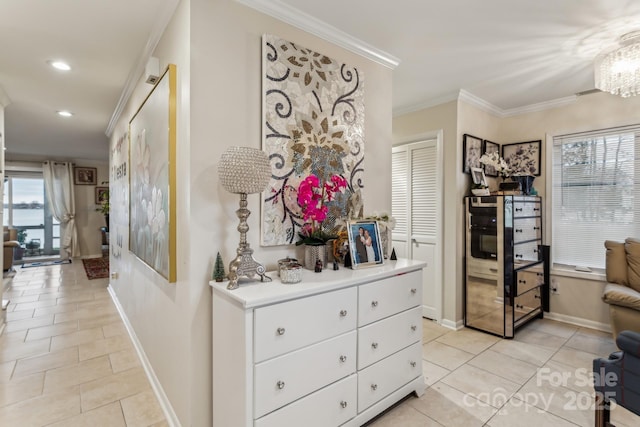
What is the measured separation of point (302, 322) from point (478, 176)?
2909 millimetres

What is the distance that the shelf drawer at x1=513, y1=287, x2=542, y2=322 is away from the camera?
3.15 m

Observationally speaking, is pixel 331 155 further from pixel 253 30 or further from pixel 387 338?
pixel 387 338

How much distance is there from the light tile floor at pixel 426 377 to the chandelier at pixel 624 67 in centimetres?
221

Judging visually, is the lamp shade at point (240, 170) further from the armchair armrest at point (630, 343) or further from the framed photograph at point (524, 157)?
the framed photograph at point (524, 157)

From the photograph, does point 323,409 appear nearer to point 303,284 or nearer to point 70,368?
point 303,284

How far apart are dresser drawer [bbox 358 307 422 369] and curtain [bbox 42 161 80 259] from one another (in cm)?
847

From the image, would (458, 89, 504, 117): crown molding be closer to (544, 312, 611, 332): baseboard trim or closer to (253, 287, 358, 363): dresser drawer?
(544, 312, 611, 332): baseboard trim

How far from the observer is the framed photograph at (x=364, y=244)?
6.42 feet

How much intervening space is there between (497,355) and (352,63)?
2777 millimetres

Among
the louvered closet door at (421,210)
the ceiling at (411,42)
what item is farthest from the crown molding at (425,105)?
the louvered closet door at (421,210)

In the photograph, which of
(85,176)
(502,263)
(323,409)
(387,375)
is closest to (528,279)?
(502,263)

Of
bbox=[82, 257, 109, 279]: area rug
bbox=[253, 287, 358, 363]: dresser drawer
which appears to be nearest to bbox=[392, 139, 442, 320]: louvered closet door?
bbox=[253, 287, 358, 363]: dresser drawer

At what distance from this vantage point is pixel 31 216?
24.1ft

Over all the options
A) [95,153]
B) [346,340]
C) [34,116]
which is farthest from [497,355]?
[95,153]
